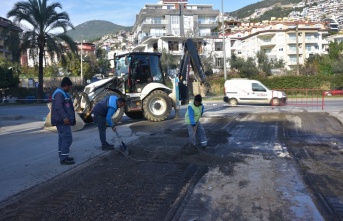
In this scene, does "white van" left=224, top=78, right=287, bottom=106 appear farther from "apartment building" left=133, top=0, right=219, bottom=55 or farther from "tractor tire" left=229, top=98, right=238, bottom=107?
"apartment building" left=133, top=0, right=219, bottom=55

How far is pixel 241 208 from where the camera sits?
536cm

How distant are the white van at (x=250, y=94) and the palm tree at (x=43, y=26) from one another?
663 inches

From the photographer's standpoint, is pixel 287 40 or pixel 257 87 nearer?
pixel 257 87

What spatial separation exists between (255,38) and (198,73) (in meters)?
57.3

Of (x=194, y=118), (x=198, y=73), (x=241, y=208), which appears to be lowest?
(x=241, y=208)

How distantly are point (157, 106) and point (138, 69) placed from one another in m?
1.80

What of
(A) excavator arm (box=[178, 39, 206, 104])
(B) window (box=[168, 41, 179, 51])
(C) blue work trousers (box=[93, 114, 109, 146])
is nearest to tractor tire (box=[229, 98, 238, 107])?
(A) excavator arm (box=[178, 39, 206, 104])

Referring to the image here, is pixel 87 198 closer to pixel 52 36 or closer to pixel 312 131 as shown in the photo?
pixel 312 131

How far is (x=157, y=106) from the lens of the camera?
16.6m

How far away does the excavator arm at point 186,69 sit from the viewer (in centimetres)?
1819

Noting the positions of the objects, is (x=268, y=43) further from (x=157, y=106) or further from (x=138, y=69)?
(x=138, y=69)

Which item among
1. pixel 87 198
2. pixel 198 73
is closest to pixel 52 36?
pixel 198 73

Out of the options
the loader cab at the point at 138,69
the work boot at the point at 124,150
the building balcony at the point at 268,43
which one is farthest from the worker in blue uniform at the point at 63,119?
the building balcony at the point at 268,43

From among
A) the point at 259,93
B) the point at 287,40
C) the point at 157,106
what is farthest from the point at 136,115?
the point at 287,40
